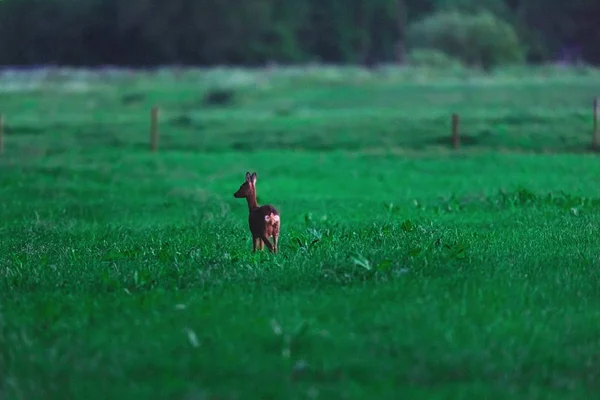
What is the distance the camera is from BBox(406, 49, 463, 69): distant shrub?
83.8 m

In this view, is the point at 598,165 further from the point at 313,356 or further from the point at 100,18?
the point at 100,18

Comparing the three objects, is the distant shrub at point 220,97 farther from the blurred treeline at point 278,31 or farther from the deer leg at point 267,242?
the deer leg at point 267,242

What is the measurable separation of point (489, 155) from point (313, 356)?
940 inches

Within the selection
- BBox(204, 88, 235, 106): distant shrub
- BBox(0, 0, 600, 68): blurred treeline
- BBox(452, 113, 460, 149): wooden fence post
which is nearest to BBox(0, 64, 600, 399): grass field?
BBox(452, 113, 460, 149): wooden fence post

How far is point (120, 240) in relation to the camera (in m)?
14.8

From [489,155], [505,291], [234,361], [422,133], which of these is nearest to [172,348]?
[234,361]

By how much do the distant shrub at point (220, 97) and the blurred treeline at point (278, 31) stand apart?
105 ft

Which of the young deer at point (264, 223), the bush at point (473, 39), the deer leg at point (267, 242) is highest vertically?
the bush at point (473, 39)

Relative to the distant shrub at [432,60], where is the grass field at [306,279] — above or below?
below

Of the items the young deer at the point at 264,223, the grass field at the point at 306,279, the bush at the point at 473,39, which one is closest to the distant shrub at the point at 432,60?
the bush at the point at 473,39

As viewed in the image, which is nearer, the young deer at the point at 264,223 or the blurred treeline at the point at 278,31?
the young deer at the point at 264,223

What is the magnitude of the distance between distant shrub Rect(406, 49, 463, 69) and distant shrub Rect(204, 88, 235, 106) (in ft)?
85.3

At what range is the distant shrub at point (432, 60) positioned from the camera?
83750 millimetres

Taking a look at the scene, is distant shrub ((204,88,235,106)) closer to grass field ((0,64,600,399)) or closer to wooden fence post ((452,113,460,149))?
wooden fence post ((452,113,460,149))
